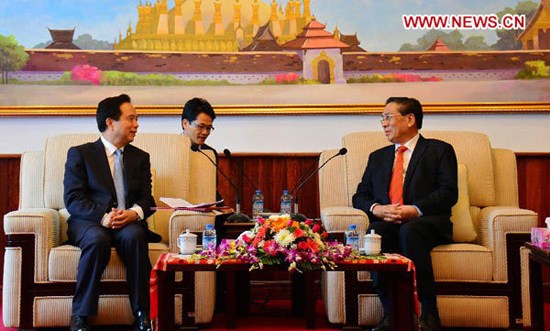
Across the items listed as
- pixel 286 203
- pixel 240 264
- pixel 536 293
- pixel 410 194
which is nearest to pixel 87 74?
pixel 286 203

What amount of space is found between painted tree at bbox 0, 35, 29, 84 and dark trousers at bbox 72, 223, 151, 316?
168cm

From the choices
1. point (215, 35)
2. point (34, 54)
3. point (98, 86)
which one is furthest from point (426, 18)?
point (34, 54)

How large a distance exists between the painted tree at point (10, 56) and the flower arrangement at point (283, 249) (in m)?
2.46

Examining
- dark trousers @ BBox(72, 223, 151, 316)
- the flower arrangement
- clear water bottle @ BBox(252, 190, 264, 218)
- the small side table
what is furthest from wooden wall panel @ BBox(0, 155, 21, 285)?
the small side table

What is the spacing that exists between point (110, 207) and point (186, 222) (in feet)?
1.41

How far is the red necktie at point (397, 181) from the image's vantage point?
3.82 meters

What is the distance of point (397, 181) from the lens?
386 cm

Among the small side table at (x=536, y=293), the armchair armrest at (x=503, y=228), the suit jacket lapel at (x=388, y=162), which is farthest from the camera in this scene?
the suit jacket lapel at (x=388, y=162)

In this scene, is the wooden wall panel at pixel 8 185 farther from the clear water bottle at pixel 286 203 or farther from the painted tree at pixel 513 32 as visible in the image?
the painted tree at pixel 513 32

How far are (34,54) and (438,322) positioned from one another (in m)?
2.99

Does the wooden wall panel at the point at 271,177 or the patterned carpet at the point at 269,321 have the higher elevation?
the wooden wall panel at the point at 271,177

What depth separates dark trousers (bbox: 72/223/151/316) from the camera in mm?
3309

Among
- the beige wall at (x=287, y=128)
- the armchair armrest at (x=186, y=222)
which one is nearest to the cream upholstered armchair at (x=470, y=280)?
the armchair armrest at (x=186, y=222)

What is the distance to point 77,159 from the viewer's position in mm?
3707
